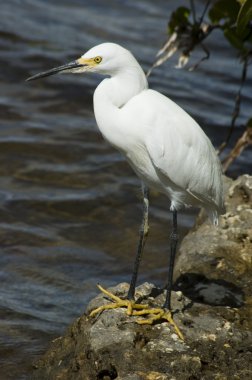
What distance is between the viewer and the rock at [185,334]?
13.8ft

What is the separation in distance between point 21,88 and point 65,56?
128cm

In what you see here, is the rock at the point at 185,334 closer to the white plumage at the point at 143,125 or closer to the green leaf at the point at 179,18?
the white plumage at the point at 143,125

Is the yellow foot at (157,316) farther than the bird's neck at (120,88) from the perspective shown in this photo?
No

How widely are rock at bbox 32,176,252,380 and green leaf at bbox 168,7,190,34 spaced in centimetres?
222

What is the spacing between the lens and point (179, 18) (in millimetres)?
7078

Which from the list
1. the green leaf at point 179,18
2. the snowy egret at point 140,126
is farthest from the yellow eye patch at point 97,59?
the green leaf at point 179,18

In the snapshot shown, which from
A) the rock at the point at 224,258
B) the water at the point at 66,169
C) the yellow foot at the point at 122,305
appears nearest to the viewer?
the yellow foot at the point at 122,305

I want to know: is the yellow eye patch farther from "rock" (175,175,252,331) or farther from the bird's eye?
"rock" (175,175,252,331)

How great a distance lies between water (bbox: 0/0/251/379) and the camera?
6527 millimetres

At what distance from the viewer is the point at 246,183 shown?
18.8 ft

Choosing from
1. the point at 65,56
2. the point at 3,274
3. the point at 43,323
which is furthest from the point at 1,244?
the point at 65,56

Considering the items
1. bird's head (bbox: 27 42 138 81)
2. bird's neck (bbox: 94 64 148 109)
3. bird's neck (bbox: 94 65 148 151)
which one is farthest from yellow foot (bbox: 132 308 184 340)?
bird's head (bbox: 27 42 138 81)

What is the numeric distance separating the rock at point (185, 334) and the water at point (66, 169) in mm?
815

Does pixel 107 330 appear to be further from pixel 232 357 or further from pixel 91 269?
pixel 91 269
